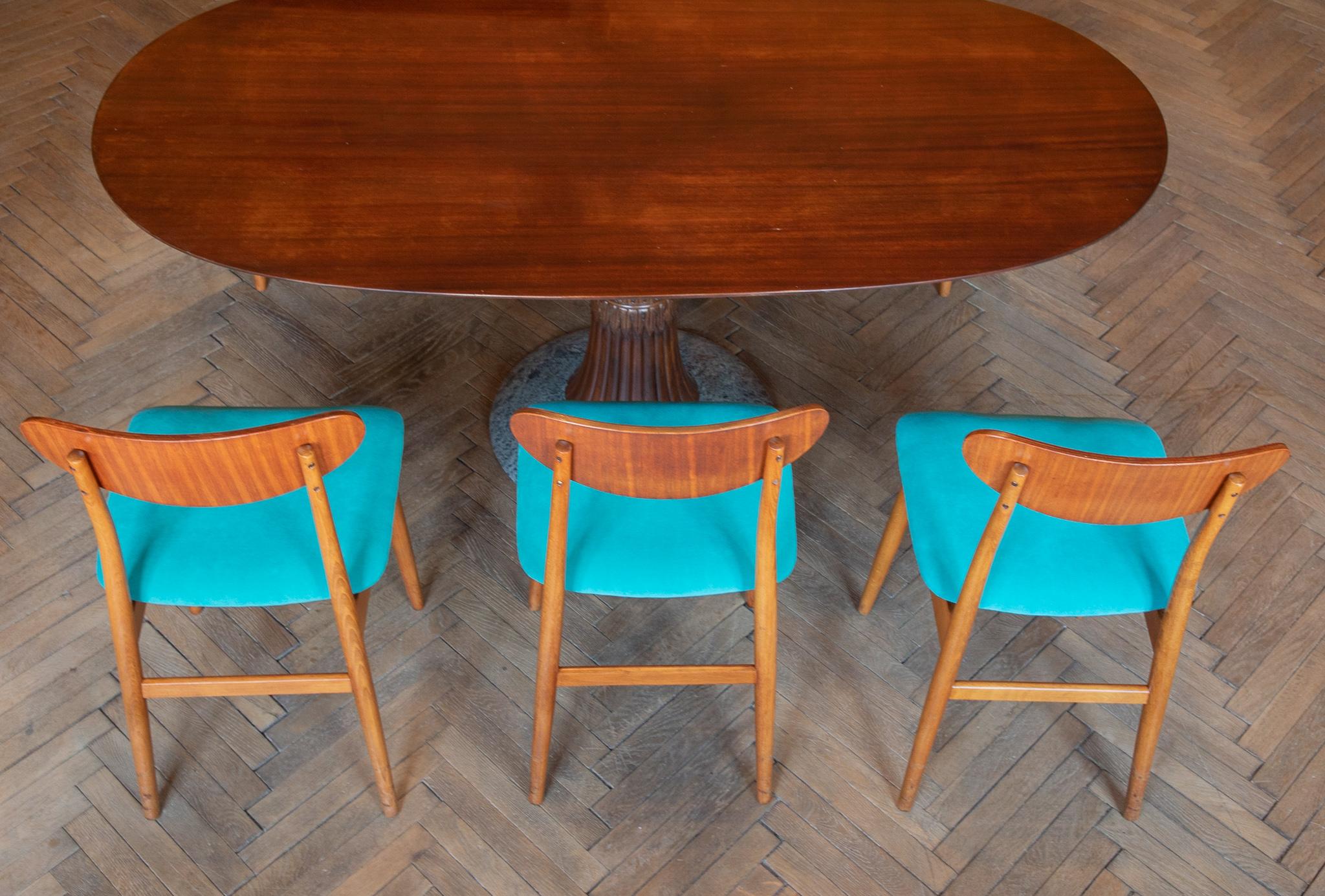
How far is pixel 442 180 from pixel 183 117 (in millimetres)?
477

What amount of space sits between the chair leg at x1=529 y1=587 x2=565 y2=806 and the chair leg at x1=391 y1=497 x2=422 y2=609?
0.37 meters

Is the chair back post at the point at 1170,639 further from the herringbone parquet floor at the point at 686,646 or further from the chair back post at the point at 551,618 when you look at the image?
the chair back post at the point at 551,618

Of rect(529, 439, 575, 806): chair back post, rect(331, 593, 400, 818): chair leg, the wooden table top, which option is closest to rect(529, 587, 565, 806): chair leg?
rect(529, 439, 575, 806): chair back post

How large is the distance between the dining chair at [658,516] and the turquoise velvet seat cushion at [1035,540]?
231 mm

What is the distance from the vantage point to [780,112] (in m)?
1.81

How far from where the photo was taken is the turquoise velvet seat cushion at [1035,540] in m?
1.64

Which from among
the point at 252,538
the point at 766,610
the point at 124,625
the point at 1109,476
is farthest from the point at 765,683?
the point at 124,625

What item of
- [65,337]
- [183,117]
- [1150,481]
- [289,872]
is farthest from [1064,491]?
[65,337]

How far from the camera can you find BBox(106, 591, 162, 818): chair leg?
1604mm

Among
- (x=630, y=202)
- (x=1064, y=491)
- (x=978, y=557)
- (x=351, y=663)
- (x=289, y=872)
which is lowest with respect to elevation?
(x=289, y=872)

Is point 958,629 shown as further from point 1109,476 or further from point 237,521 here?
point 237,521

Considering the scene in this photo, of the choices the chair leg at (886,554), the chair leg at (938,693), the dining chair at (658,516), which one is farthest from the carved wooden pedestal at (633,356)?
the chair leg at (938,693)

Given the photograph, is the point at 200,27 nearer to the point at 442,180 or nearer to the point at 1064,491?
the point at 442,180

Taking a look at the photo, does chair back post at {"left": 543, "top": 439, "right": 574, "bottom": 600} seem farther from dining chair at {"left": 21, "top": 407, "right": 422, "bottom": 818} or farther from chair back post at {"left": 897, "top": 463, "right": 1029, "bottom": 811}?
chair back post at {"left": 897, "top": 463, "right": 1029, "bottom": 811}
